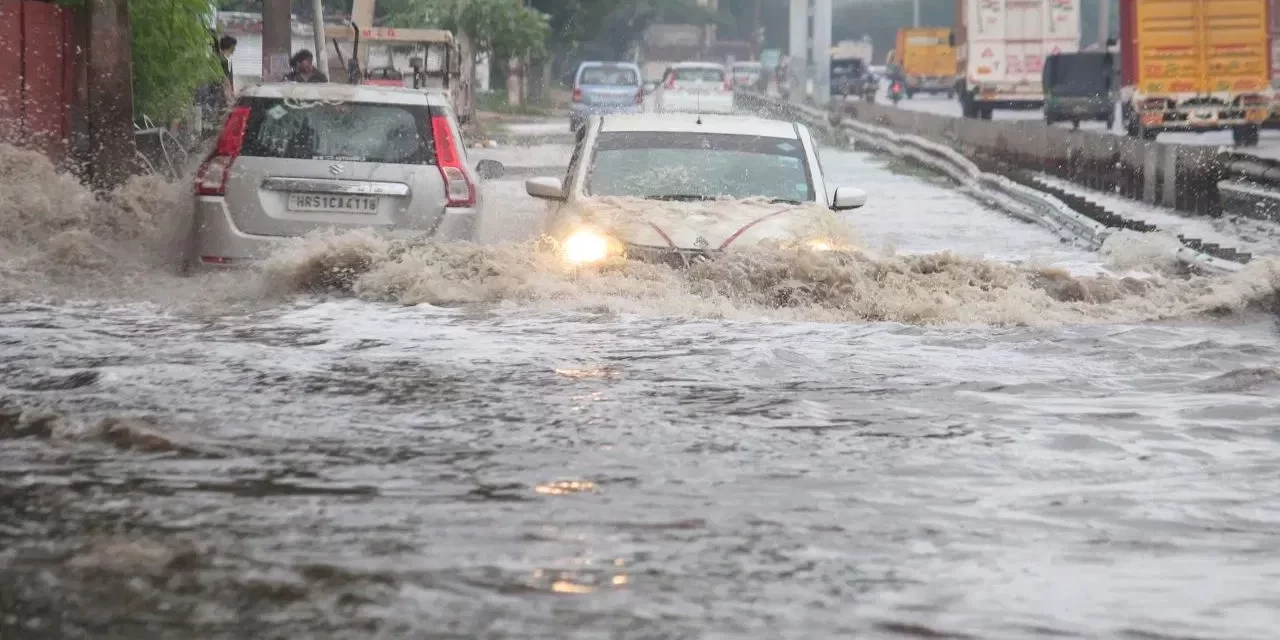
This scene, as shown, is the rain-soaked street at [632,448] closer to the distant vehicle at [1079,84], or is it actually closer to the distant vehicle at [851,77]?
the distant vehicle at [1079,84]

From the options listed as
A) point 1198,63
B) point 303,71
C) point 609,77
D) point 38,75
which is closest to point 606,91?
point 609,77

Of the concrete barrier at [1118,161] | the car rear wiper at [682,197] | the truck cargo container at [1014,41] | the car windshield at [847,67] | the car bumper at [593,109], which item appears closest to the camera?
the car rear wiper at [682,197]

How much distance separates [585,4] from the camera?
242 ft

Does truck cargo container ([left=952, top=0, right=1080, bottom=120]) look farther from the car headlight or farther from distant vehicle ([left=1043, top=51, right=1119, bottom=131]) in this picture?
the car headlight

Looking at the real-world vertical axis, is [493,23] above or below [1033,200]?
above

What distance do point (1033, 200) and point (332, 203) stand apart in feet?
39.5

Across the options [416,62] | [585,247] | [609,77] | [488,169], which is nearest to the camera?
[585,247]

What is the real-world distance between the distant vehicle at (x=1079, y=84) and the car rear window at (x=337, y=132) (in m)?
36.0

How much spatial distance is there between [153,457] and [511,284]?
5043 mm

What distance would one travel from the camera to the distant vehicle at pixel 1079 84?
4656cm

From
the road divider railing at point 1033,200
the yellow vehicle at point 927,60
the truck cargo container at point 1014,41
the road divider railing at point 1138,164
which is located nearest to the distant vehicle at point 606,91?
the road divider railing at point 1033,200

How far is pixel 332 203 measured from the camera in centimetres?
1222

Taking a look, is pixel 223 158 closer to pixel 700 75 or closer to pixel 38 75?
pixel 38 75

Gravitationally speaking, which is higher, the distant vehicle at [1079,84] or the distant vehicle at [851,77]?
the distant vehicle at [851,77]
